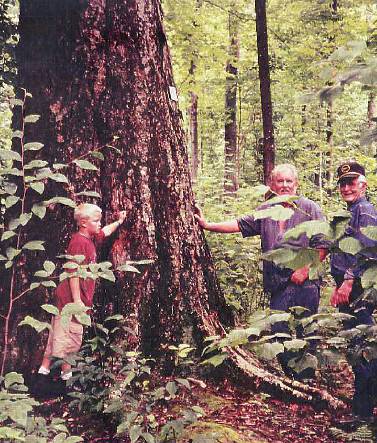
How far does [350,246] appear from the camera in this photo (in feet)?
6.32

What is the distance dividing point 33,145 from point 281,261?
1.49 metres

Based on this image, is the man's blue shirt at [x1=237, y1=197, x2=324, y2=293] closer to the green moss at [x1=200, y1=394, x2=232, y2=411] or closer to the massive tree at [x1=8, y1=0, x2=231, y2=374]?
the massive tree at [x1=8, y1=0, x2=231, y2=374]

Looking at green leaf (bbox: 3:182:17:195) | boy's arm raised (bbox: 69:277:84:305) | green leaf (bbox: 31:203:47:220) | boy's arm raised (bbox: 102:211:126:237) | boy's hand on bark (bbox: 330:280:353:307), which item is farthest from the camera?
boy's hand on bark (bbox: 330:280:353:307)

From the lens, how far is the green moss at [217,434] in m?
3.03

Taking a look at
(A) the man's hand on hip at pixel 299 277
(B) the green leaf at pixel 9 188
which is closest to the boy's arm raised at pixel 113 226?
(B) the green leaf at pixel 9 188

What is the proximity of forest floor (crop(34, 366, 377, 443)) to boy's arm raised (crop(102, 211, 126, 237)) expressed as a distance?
50.5 inches

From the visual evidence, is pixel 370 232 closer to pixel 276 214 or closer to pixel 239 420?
pixel 276 214

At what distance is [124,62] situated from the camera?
3.70 metres

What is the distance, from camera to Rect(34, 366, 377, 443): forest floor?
10.2ft

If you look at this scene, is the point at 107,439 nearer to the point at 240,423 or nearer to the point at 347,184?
the point at 240,423

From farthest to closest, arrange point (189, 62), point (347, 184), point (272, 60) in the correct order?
point (189, 62) < point (272, 60) < point (347, 184)

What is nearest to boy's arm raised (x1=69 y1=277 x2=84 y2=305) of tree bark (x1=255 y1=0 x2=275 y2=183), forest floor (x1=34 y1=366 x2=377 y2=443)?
forest floor (x1=34 y1=366 x2=377 y2=443)

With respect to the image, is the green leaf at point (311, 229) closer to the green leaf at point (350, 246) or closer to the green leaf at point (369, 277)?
the green leaf at point (350, 246)

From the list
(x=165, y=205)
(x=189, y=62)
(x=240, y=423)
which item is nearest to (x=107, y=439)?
(x=240, y=423)
